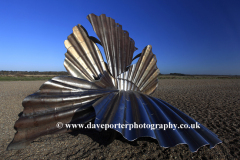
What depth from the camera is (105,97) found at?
3.81 m

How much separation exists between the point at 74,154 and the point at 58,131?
2.98 feet

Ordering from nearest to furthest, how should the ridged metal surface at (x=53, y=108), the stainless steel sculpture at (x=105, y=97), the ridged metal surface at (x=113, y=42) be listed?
the stainless steel sculpture at (x=105, y=97)
the ridged metal surface at (x=53, y=108)
the ridged metal surface at (x=113, y=42)

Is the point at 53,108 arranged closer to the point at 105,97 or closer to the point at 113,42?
the point at 105,97

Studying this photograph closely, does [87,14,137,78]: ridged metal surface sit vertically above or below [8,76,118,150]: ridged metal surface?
above

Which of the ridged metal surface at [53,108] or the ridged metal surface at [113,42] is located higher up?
the ridged metal surface at [113,42]

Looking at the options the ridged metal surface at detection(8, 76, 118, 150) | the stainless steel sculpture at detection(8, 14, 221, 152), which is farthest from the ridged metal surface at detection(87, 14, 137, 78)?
the ridged metal surface at detection(8, 76, 118, 150)

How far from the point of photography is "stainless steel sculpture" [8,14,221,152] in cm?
298

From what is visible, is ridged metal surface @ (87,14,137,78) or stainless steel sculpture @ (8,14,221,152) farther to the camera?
ridged metal surface @ (87,14,137,78)

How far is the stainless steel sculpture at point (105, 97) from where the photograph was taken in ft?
9.77

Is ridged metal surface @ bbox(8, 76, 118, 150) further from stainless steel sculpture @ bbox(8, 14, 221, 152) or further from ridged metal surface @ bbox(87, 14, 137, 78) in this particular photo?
ridged metal surface @ bbox(87, 14, 137, 78)

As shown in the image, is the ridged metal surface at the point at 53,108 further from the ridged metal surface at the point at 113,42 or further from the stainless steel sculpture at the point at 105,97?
the ridged metal surface at the point at 113,42

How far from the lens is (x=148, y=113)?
3.40 m

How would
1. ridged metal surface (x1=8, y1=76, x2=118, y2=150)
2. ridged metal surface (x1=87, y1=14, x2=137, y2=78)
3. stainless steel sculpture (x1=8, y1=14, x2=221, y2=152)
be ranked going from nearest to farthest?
1. stainless steel sculpture (x1=8, y1=14, x2=221, y2=152)
2. ridged metal surface (x1=8, y1=76, x2=118, y2=150)
3. ridged metal surface (x1=87, y1=14, x2=137, y2=78)

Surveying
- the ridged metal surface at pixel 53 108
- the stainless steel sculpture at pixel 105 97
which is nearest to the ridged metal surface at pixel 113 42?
the stainless steel sculpture at pixel 105 97
